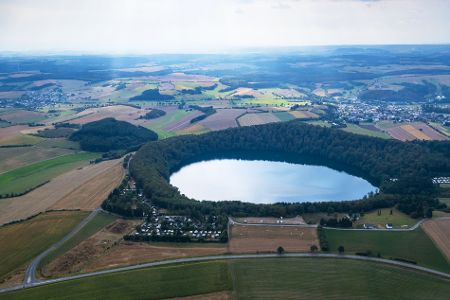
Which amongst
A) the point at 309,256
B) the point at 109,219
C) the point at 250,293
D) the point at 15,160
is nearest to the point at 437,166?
the point at 309,256

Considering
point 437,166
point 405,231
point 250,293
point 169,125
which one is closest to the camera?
point 250,293

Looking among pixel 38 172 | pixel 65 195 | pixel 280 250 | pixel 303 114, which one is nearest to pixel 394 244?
pixel 280 250

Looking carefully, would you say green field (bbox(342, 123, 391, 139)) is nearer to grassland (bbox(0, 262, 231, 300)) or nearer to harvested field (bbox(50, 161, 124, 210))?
harvested field (bbox(50, 161, 124, 210))

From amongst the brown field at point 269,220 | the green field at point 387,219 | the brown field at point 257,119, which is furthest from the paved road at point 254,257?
the brown field at point 257,119

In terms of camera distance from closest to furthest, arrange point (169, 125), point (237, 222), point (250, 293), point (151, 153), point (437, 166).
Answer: point (250, 293) → point (237, 222) → point (437, 166) → point (151, 153) → point (169, 125)

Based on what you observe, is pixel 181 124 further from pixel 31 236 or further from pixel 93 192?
pixel 31 236

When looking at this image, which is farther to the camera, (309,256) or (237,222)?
(237,222)

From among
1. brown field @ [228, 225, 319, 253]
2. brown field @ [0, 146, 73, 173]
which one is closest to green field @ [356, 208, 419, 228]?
brown field @ [228, 225, 319, 253]

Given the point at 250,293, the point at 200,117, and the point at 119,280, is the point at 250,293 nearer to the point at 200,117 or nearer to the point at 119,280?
the point at 119,280
